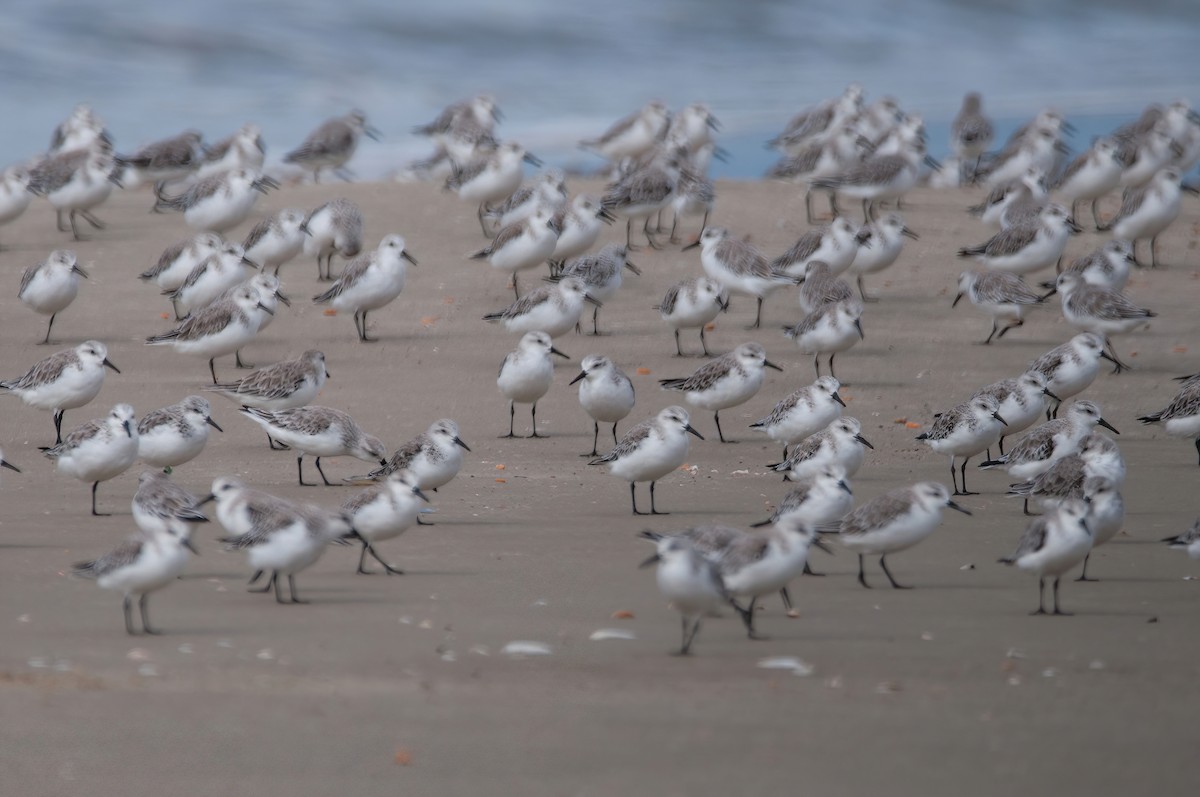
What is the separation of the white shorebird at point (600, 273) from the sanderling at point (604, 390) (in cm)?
309

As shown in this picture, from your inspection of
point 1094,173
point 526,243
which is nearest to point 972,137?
point 1094,173

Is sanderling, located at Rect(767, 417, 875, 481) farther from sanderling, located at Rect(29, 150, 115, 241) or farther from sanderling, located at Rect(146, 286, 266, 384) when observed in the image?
sanderling, located at Rect(29, 150, 115, 241)

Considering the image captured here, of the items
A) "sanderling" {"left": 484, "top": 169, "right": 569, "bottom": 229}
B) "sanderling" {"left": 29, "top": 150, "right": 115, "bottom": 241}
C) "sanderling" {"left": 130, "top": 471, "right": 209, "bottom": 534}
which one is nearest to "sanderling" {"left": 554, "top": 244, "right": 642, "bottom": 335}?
"sanderling" {"left": 484, "top": 169, "right": 569, "bottom": 229}

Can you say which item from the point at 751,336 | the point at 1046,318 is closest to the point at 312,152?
the point at 751,336

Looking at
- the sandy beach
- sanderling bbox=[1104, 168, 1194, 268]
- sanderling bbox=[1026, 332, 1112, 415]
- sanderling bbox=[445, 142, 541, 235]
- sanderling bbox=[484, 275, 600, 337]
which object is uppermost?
sanderling bbox=[445, 142, 541, 235]

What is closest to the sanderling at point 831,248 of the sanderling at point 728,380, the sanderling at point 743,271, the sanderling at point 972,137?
the sanderling at point 743,271

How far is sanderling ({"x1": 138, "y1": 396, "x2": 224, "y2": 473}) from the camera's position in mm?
10469

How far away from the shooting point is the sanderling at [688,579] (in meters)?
6.91

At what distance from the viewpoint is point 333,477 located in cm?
1140

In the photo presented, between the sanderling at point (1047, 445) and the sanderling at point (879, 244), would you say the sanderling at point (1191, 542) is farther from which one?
the sanderling at point (879, 244)

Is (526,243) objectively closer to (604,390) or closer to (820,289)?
(820,289)

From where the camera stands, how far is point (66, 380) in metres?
11.8

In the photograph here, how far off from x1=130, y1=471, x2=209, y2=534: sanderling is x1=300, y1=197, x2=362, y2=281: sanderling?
25.6ft

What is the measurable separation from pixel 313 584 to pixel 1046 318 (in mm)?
9265
